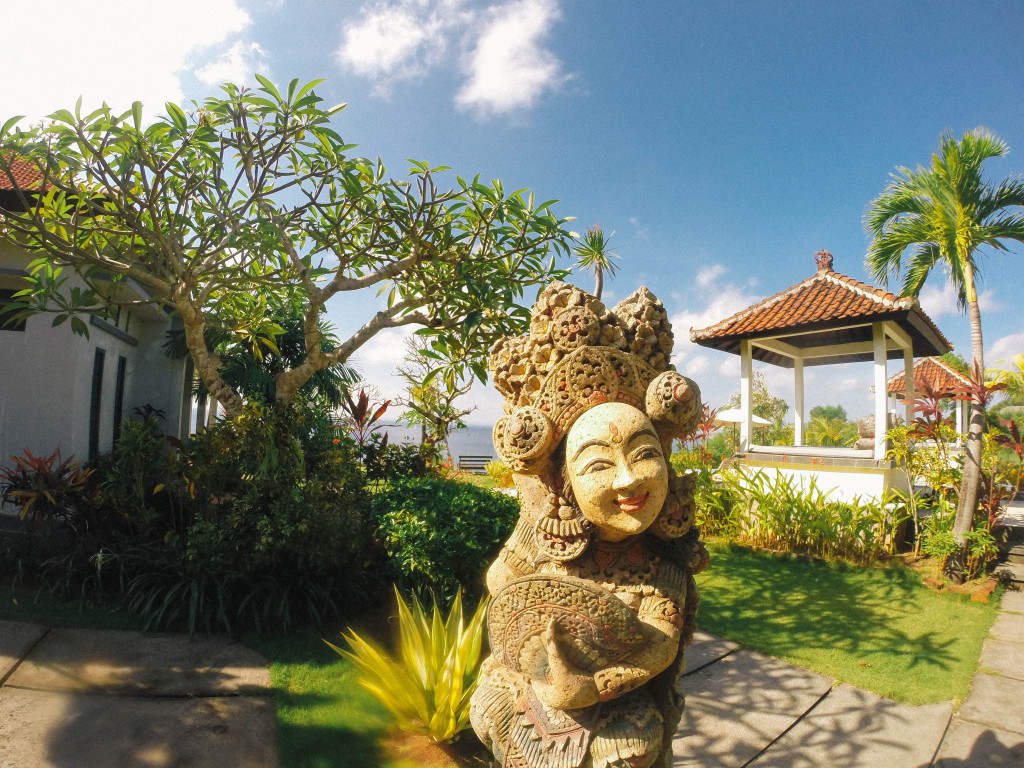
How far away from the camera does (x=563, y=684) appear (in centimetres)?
187

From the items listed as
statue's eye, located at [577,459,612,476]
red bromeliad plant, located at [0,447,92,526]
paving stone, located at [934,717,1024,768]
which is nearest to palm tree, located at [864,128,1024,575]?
paving stone, located at [934,717,1024,768]

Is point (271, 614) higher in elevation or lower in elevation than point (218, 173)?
lower

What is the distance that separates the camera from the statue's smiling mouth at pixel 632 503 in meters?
1.99

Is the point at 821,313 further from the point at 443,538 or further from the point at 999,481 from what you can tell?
the point at 443,538

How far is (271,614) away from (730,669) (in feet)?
11.2

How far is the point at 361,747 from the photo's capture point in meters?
3.07

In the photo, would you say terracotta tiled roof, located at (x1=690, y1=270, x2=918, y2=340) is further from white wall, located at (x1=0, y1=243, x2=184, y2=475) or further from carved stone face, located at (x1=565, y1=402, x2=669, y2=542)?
white wall, located at (x1=0, y1=243, x2=184, y2=475)

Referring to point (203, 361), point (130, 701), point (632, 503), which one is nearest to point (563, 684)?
point (632, 503)

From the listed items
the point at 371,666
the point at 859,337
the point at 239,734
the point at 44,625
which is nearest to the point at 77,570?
the point at 44,625

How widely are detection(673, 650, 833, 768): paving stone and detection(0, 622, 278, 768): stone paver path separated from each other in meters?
2.30

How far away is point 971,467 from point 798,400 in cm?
395

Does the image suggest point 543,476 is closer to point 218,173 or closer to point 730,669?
point 730,669

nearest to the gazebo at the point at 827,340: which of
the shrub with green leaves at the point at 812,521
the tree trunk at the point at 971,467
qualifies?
the shrub with green leaves at the point at 812,521

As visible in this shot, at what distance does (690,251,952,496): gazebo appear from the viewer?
7.31m
